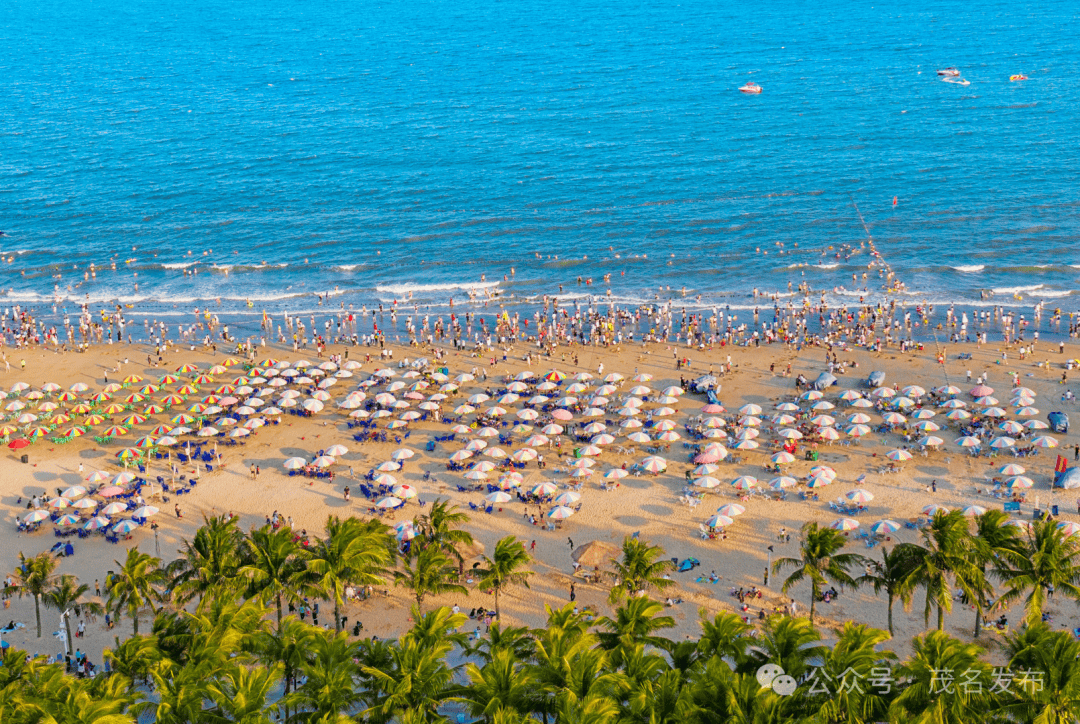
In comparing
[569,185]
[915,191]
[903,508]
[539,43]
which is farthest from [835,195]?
[539,43]

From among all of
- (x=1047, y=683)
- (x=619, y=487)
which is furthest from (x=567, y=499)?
(x=1047, y=683)

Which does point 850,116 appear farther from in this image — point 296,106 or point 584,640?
point 584,640

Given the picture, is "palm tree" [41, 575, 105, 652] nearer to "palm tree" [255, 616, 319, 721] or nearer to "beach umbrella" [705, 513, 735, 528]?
"palm tree" [255, 616, 319, 721]

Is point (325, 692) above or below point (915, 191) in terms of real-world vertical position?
below

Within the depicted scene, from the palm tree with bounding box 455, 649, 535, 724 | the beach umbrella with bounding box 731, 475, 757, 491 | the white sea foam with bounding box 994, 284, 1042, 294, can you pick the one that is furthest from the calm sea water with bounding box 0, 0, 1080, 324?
the palm tree with bounding box 455, 649, 535, 724

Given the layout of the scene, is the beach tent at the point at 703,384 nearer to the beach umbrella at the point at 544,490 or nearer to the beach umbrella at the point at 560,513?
the beach umbrella at the point at 544,490

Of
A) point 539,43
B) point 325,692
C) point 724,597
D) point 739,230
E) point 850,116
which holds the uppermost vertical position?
point 539,43
